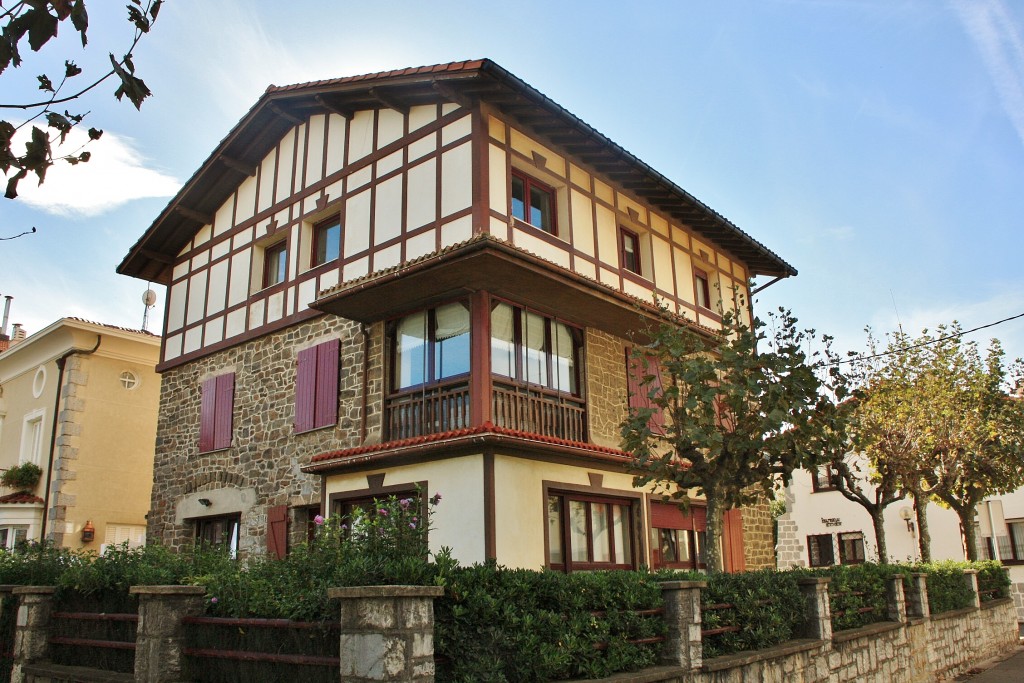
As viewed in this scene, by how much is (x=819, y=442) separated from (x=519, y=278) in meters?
4.47

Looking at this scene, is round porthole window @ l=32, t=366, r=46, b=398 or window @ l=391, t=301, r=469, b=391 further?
round porthole window @ l=32, t=366, r=46, b=398

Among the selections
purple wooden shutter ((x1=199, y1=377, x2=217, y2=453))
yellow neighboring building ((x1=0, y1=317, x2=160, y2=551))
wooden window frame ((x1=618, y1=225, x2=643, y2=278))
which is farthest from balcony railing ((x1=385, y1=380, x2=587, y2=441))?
yellow neighboring building ((x1=0, y1=317, x2=160, y2=551))

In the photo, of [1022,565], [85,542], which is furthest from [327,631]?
[1022,565]

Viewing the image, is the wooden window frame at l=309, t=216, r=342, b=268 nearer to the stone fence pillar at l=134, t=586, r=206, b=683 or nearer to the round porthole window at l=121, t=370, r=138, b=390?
the round porthole window at l=121, t=370, r=138, b=390

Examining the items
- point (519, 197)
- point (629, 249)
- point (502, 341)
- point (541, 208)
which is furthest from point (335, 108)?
point (629, 249)

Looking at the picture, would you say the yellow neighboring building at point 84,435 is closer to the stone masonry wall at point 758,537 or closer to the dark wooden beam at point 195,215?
the dark wooden beam at point 195,215

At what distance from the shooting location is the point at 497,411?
37.4ft

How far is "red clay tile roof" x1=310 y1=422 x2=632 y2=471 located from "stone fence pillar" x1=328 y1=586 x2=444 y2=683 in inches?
209

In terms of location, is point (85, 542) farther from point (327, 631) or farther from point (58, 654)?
point (327, 631)

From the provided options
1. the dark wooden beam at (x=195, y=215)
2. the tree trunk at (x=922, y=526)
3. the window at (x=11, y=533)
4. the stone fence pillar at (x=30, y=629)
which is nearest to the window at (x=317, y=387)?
the dark wooden beam at (x=195, y=215)

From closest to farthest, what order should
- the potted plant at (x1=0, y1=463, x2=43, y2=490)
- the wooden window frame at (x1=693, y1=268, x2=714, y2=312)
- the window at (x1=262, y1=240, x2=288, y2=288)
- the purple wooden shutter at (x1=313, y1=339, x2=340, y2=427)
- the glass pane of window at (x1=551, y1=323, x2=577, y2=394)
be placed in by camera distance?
the glass pane of window at (x1=551, y1=323, x2=577, y2=394) → the purple wooden shutter at (x1=313, y1=339, x2=340, y2=427) → the window at (x1=262, y1=240, x2=288, y2=288) → the wooden window frame at (x1=693, y1=268, x2=714, y2=312) → the potted plant at (x1=0, y1=463, x2=43, y2=490)

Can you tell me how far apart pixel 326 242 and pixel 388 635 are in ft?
36.0

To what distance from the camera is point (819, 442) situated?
1012 cm

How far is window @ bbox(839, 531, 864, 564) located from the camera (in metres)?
25.4
